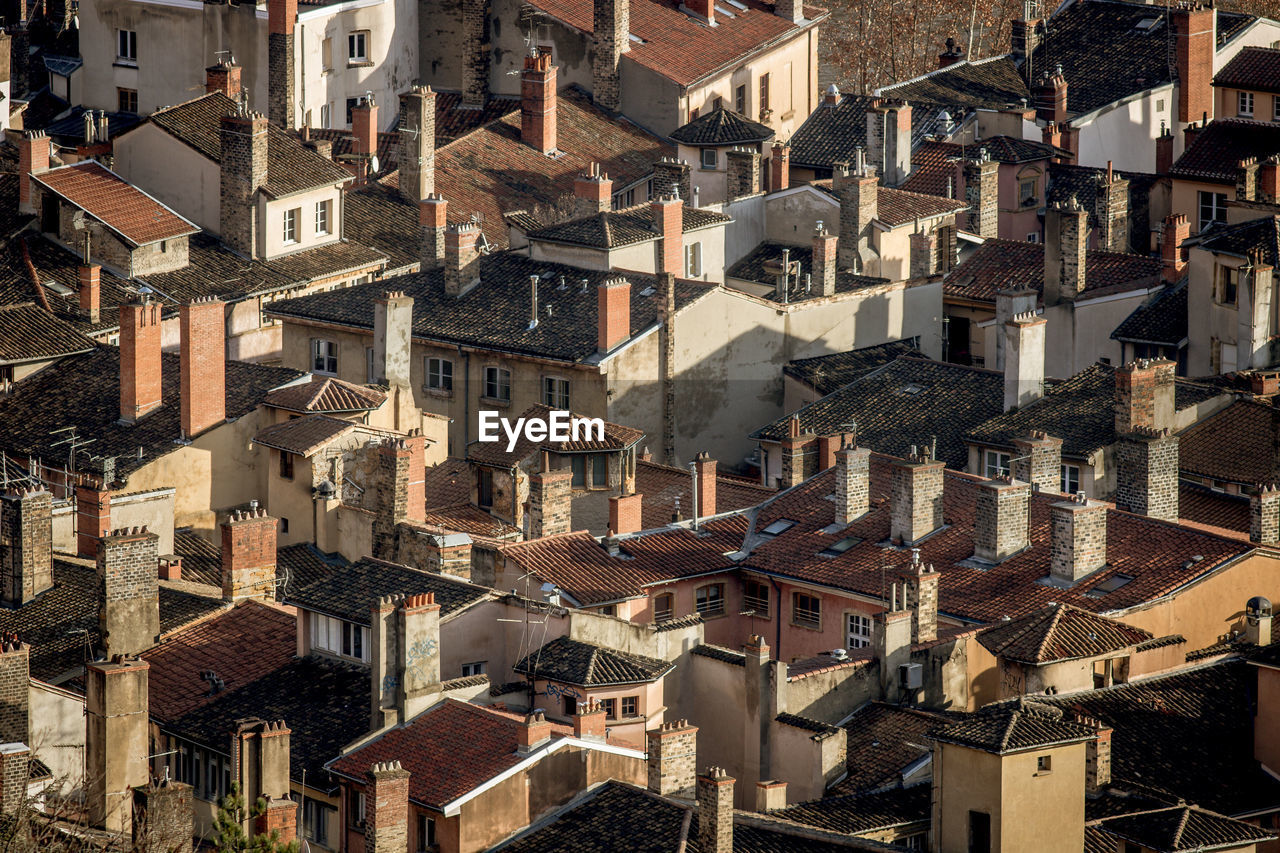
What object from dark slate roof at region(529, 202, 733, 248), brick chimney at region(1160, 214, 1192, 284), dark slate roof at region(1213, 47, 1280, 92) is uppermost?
dark slate roof at region(1213, 47, 1280, 92)

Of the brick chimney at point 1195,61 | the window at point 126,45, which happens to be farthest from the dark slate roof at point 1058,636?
the window at point 126,45

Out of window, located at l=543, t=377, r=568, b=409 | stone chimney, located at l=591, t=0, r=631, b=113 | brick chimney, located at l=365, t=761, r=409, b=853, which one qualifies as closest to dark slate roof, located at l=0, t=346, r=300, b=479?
window, located at l=543, t=377, r=568, b=409

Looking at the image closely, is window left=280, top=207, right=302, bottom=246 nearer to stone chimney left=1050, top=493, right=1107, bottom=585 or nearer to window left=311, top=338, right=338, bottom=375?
window left=311, top=338, right=338, bottom=375

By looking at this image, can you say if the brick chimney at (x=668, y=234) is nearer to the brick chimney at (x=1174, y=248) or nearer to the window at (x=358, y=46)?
the brick chimney at (x=1174, y=248)

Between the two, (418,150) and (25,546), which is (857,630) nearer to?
(25,546)

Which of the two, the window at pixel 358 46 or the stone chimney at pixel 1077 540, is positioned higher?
the window at pixel 358 46

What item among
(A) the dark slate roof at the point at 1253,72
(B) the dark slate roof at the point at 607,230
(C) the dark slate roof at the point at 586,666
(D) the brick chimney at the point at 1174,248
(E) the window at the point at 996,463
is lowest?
(E) the window at the point at 996,463

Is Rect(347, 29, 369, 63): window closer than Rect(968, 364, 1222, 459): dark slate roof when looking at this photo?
No
